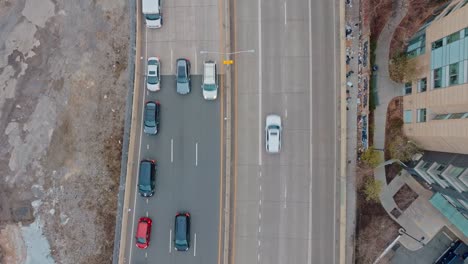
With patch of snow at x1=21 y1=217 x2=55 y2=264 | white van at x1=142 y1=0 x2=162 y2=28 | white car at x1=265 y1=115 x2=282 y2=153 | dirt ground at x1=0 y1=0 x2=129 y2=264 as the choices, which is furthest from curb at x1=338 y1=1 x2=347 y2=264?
patch of snow at x1=21 y1=217 x2=55 y2=264

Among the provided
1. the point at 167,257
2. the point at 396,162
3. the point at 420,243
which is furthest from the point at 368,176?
the point at 167,257

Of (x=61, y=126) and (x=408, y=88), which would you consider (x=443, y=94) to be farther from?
(x=61, y=126)

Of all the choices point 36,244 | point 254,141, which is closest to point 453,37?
point 254,141

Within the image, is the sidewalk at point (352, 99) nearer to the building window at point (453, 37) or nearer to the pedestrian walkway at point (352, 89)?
the pedestrian walkway at point (352, 89)

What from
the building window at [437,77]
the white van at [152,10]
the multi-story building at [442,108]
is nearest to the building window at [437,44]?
the multi-story building at [442,108]

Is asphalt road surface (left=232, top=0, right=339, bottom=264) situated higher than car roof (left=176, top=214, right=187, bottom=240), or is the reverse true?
asphalt road surface (left=232, top=0, right=339, bottom=264)

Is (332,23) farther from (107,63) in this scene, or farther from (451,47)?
(107,63)

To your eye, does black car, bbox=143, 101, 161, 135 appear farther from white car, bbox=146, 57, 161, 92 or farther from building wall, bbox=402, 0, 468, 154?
building wall, bbox=402, 0, 468, 154
